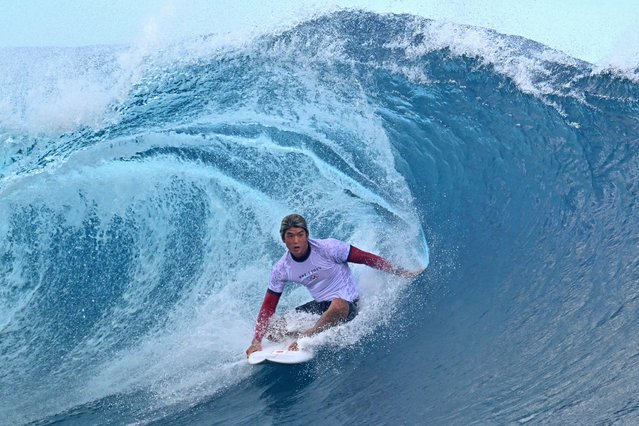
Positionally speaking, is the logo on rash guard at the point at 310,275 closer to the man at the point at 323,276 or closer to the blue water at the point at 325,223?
the man at the point at 323,276

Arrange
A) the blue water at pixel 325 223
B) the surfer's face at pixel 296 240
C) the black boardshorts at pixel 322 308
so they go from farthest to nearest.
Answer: the black boardshorts at pixel 322 308, the surfer's face at pixel 296 240, the blue water at pixel 325 223

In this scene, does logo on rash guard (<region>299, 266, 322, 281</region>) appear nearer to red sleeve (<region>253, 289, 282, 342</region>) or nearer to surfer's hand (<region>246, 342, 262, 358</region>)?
red sleeve (<region>253, 289, 282, 342</region>)

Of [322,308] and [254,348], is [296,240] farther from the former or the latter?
[254,348]

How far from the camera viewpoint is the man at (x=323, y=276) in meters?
5.20

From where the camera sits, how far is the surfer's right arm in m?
5.25

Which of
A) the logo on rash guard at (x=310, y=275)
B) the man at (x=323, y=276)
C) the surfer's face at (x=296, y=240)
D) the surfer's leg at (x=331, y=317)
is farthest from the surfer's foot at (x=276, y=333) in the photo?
the surfer's face at (x=296, y=240)

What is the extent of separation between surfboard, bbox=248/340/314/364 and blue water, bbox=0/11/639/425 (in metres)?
0.10

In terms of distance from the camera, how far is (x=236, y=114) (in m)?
8.27

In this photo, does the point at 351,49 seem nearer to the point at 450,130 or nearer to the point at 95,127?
the point at 450,130

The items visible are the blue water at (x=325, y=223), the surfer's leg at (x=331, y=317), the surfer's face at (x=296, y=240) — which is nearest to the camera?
the blue water at (x=325, y=223)

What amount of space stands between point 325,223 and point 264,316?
232cm

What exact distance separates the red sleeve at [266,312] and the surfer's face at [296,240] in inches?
16.6

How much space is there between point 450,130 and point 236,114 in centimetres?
267

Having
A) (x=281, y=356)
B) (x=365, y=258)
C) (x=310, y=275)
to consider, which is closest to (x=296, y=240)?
(x=310, y=275)
